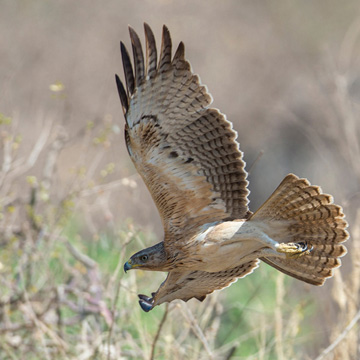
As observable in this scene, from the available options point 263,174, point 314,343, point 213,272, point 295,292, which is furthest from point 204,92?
point 263,174

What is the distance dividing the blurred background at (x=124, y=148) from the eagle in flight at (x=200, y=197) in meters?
0.27

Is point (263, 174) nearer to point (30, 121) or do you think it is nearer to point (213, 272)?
point (30, 121)

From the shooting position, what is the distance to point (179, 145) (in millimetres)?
4688

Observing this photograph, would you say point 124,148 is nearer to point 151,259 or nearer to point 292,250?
point 151,259

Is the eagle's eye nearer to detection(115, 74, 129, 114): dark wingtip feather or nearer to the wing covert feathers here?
the wing covert feathers

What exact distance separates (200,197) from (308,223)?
69 cm

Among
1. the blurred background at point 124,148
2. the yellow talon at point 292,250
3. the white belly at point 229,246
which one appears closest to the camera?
the yellow talon at point 292,250

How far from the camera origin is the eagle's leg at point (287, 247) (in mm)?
4477

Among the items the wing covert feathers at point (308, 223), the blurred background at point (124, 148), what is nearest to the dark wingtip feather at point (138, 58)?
the blurred background at point (124, 148)

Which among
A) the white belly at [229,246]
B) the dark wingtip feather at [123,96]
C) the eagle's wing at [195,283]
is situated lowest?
the eagle's wing at [195,283]

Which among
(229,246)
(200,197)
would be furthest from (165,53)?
(229,246)

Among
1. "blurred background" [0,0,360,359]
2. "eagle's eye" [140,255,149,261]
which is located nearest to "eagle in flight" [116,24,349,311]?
"eagle's eye" [140,255,149,261]

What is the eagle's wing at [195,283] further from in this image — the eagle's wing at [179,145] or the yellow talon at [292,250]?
the yellow talon at [292,250]

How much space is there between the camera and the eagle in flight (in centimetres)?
455
